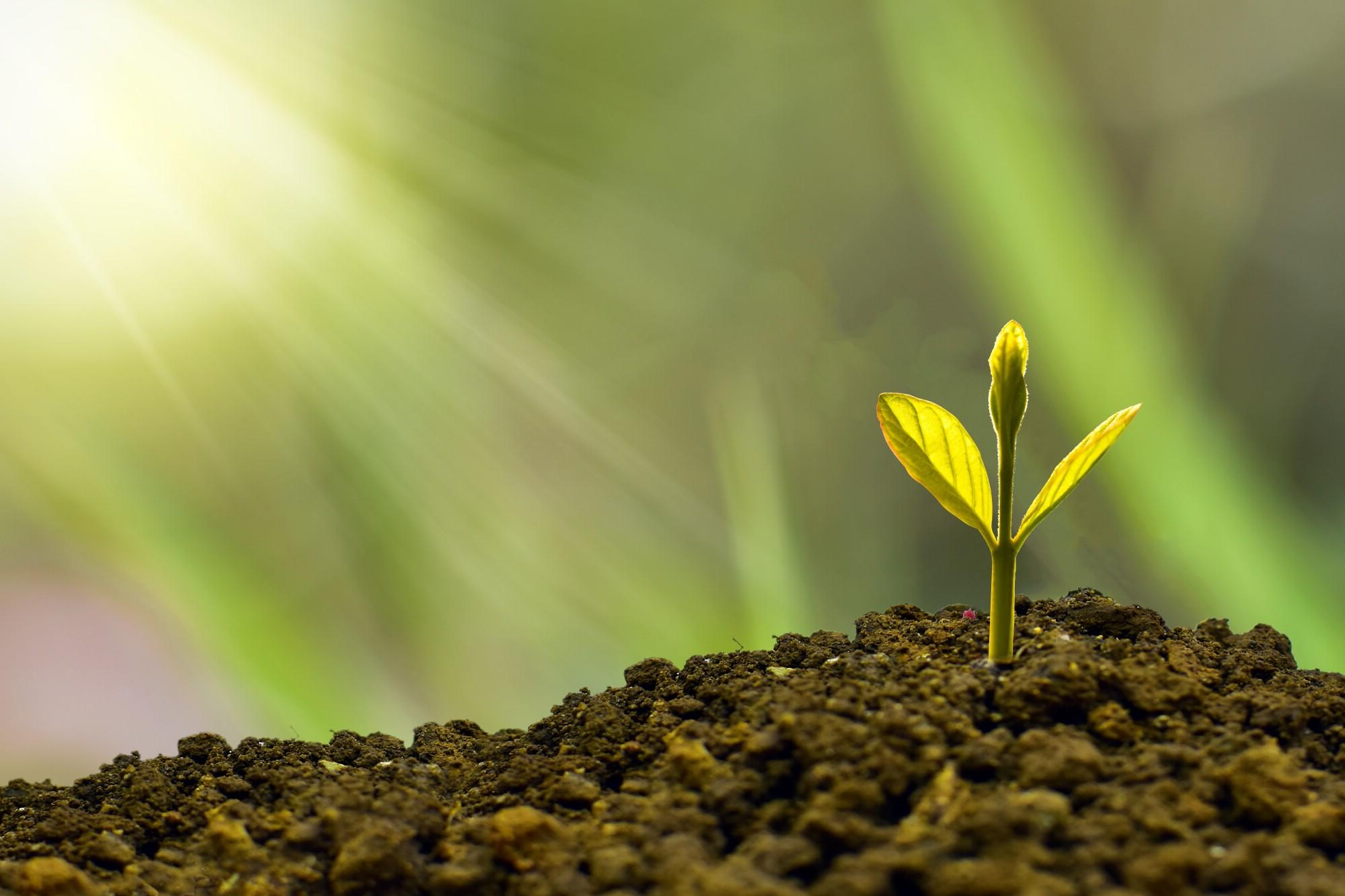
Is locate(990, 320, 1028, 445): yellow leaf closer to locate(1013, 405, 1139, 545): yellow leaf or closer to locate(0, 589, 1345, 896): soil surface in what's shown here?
locate(1013, 405, 1139, 545): yellow leaf

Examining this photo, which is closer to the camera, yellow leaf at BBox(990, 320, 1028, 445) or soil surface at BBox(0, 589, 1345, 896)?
soil surface at BBox(0, 589, 1345, 896)

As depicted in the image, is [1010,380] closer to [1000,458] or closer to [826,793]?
[1000,458]

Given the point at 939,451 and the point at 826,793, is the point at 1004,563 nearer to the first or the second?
the point at 939,451

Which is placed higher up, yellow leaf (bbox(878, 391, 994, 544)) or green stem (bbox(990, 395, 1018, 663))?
yellow leaf (bbox(878, 391, 994, 544))

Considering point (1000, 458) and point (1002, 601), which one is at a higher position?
point (1000, 458)

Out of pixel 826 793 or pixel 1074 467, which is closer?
pixel 826 793

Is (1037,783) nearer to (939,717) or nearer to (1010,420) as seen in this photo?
(939,717)

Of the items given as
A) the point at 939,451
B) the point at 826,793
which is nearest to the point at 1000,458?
the point at 939,451

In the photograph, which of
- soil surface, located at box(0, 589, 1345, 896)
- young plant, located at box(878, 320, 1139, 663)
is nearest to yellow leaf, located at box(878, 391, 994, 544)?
young plant, located at box(878, 320, 1139, 663)

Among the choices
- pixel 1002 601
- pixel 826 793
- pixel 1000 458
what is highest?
pixel 1000 458
